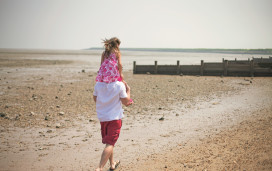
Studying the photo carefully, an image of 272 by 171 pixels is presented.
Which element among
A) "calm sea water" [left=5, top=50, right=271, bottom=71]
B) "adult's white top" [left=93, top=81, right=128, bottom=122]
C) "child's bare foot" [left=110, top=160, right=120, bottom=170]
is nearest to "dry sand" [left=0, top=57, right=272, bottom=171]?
"child's bare foot" [left=110, top=160, right=120, bottom=170]

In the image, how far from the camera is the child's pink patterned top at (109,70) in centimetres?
292

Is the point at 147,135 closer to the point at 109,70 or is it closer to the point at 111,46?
the point at 109,70

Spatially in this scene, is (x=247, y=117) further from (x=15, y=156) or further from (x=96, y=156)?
(x=15, y=156)

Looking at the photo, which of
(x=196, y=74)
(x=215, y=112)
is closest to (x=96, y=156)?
(x=215, y=112)

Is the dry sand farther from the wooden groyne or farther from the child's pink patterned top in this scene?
the wooden groyne

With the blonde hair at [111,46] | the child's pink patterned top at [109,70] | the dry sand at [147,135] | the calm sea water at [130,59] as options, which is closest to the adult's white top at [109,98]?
the child's pink patterned top at [109,70]

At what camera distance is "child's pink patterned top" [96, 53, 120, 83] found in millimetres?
2916

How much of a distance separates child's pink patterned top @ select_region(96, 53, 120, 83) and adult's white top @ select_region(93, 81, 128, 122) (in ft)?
0.23

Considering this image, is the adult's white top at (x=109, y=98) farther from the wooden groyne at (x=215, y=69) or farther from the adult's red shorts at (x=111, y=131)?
the wooden groyne at (x=215, y=69)

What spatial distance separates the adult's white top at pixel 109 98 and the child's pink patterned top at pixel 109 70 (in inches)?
2.7

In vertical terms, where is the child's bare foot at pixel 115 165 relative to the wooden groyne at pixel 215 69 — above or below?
below

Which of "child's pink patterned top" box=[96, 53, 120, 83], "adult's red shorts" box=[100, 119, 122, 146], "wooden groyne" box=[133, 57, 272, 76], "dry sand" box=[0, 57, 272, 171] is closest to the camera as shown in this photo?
"child's pink patterned top" box=[96, 53, 120, 83]

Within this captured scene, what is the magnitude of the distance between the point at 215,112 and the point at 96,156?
486 cm

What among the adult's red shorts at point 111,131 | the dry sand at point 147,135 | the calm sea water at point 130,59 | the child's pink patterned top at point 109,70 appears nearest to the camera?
the child's pink patterned top at point 109,70
